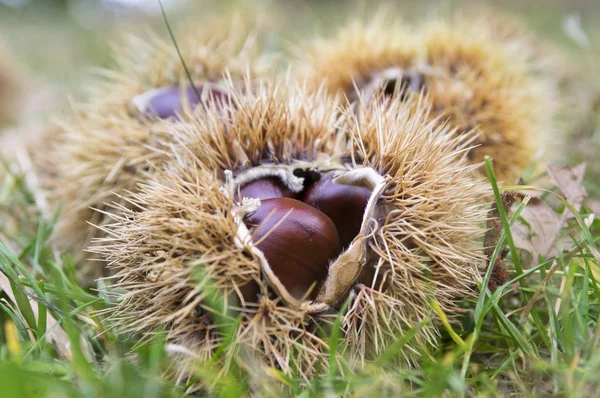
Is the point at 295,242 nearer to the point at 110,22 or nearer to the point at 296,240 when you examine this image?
the point at 296,240

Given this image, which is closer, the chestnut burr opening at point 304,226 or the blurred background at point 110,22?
the chestnut burr opening at point 304,226

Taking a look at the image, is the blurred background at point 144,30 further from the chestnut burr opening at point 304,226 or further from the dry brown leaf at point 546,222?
the dry brown leaf at point 546,222

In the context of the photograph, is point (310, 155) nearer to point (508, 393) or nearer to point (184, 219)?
point (184, 219)

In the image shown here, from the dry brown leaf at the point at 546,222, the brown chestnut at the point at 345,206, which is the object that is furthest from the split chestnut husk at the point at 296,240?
the dry brown leaf at the point at 546,222

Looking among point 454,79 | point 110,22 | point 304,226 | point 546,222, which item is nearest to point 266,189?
point 304,226

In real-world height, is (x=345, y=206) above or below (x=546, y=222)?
above

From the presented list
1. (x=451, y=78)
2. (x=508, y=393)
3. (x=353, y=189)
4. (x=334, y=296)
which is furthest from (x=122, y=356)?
(x=451, y=78)

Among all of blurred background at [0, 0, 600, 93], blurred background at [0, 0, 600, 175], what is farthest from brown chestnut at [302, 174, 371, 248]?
blurred background at [0, 0, 600, 93]
